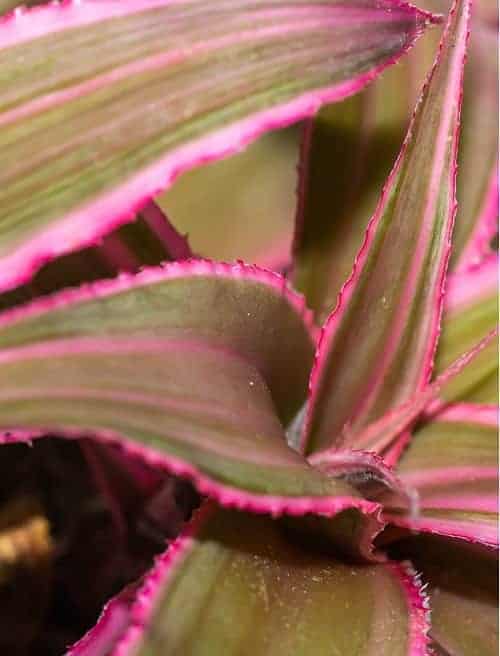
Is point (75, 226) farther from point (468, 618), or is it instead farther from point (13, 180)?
point (468, 618)

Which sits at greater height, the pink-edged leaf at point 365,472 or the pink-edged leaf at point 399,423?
Result: the pink-edged leaf at point 365,472

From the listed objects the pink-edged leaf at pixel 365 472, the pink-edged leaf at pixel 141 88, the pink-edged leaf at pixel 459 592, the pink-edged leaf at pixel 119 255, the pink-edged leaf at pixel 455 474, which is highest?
the pink-edged leaf at pixel 141 88

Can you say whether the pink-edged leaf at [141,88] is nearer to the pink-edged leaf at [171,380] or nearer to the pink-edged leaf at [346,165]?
the pink-edged leaf at [171,380]

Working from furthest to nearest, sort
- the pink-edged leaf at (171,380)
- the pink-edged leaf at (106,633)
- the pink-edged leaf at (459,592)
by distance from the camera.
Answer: the pink-edged leaf at (459,592) → the pink-edged leaf at (106,633) → the pink-edged leaf at (171,380)

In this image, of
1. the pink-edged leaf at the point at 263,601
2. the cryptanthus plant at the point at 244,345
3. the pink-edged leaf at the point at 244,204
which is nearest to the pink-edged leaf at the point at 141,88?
the cryptanthus plant at the point at 244,345

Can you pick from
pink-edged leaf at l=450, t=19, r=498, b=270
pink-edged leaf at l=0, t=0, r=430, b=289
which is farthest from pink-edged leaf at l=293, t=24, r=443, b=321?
pink-edged leaf at l=0, t=0, r=430, b=289

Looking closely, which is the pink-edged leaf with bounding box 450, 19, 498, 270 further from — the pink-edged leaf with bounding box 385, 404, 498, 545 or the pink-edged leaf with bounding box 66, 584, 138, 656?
the pink-edged leaf with bounding box 66, 584, 138, 656
